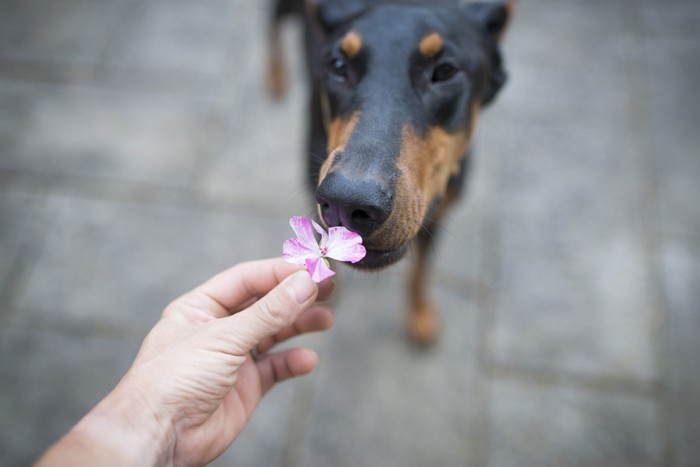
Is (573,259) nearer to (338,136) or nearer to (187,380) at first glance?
(338,136)

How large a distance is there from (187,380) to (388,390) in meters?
1.63

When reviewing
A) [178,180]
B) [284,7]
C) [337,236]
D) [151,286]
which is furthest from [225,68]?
[337,236]

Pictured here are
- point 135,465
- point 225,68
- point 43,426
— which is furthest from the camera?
point 225,68

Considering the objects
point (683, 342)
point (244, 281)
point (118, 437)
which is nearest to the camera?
point (118, 437)

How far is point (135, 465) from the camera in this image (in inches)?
49.2

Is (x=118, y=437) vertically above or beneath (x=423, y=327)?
above

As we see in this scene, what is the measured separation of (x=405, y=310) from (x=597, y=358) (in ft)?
3.49

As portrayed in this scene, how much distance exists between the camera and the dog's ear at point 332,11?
212 cm

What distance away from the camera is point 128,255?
317 centimetres

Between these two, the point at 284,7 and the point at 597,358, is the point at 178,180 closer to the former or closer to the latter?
the point at 284,7

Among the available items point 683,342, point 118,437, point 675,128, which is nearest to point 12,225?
point 118,437

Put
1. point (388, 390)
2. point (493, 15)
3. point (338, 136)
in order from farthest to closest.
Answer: point (388, 390) < point (493, 15) < point (338, 136)

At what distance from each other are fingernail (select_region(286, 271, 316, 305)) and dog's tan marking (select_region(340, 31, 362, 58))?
2.85 feet

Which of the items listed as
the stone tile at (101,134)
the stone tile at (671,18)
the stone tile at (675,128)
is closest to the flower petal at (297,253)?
the stone tile at (101,134)
